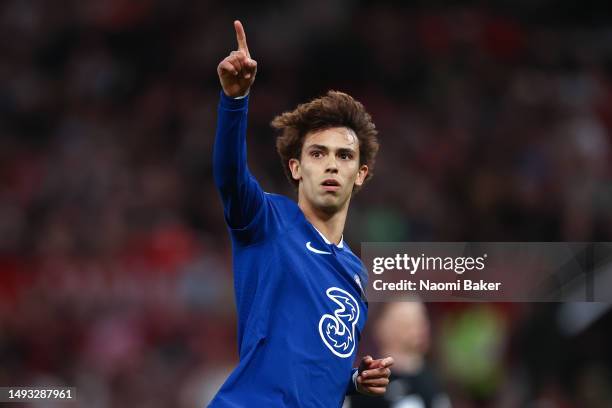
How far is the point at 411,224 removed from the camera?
9.59m

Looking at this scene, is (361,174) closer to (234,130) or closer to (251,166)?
(234,130)

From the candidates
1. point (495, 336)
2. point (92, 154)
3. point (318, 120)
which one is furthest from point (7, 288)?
point (318, 120)

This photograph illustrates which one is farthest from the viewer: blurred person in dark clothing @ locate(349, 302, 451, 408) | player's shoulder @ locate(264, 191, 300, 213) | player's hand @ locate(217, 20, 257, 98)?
blurred person in dark clothing @ locate(349, 302, 451, 408)

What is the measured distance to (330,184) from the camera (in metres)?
4.32

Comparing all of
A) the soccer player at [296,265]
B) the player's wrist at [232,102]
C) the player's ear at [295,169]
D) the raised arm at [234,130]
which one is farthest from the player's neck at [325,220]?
the player's wrist at [232,102]

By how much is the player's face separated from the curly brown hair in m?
0.04

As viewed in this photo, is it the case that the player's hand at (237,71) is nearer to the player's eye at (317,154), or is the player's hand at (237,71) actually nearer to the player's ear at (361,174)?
the player's eye at (317,154)

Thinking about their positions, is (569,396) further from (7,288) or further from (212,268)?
(7,288)

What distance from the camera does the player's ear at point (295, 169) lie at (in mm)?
4492

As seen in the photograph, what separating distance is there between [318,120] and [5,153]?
6738 mm

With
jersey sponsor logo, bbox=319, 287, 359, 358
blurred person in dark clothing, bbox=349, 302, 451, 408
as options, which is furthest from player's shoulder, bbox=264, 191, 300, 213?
blurred person in dark clothing, bbox=349, 302, 451, 408

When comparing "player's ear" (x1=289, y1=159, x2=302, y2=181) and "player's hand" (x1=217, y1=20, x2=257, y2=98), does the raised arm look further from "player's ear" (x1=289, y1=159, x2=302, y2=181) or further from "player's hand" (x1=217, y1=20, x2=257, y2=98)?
"player's ear" (x1=289, y1=159, x2=302, y2=181)

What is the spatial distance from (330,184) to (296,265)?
0.40 metres

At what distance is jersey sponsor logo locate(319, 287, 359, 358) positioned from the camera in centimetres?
411
